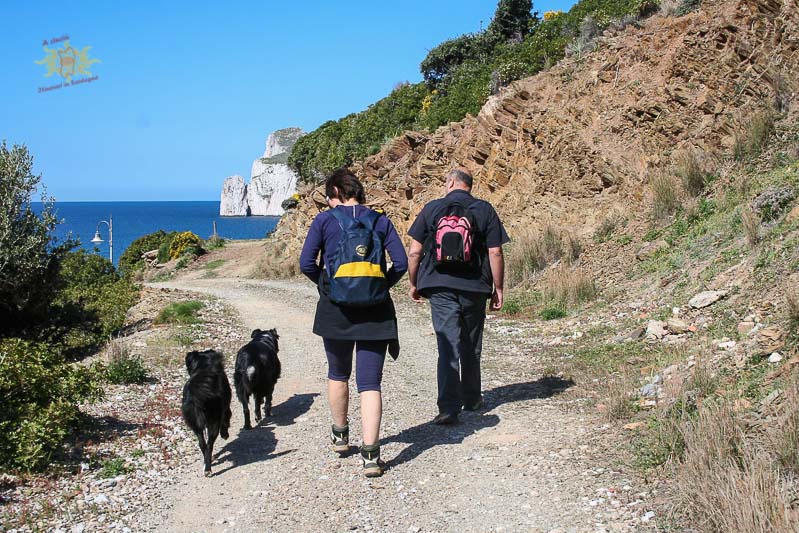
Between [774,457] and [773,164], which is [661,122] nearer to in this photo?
[773,164]

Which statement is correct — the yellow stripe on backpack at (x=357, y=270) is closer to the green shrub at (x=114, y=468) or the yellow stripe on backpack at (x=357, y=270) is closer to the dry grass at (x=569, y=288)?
the green shrub at (x=114, y=468)

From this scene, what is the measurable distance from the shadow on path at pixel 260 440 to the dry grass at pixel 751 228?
18.6 ft

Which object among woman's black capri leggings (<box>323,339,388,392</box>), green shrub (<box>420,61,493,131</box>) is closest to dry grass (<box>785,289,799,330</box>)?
woman's black capri leggings (<box>323,339,388,392</box>)

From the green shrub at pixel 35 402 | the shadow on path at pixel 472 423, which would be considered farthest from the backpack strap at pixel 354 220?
the green shrub at pixel 35 402

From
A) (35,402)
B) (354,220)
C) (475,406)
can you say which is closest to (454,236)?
(354,220)

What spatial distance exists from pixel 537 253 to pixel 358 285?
10073mm

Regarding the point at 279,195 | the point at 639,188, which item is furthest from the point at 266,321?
the point at 279,195

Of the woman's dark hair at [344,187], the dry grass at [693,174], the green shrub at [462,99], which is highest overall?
the green shrub at [462,99]

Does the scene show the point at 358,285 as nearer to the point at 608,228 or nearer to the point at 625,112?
the point at 608,228

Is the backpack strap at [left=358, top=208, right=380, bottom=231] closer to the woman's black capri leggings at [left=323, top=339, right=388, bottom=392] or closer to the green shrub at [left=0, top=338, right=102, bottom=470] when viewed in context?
the woman's black capri leggings at [left=323, top=339, right=388, bottom=392]

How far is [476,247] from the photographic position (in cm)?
624

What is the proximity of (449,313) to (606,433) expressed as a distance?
1.63 meters

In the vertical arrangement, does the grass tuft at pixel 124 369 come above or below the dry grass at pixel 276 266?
below

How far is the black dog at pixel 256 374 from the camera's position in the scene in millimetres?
6652
